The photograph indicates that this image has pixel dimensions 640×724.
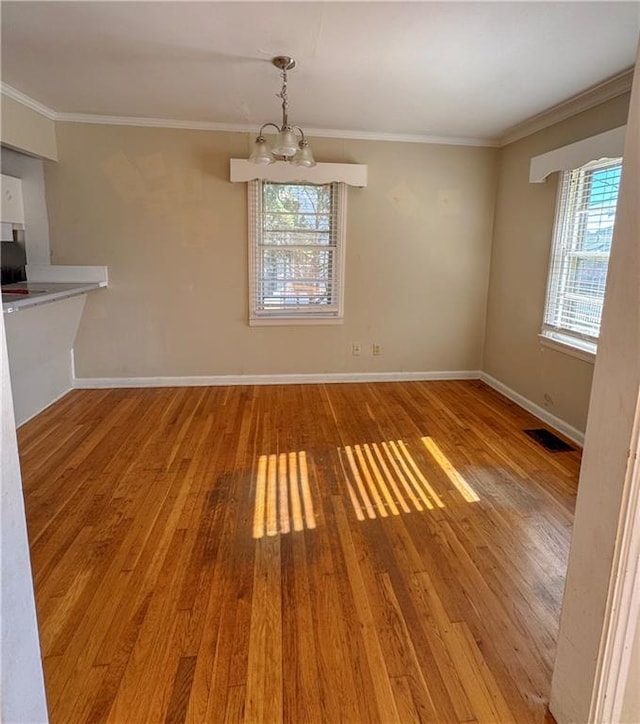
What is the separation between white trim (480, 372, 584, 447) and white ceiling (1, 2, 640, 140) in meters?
2.32

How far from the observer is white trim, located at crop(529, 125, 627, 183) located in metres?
2.85

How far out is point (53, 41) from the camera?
2447mm

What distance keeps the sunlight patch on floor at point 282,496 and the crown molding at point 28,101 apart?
314 cm

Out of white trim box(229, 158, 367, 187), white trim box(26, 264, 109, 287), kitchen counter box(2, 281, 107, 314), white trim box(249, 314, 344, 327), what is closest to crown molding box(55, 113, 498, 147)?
white trim box(229, 158, 367, 187)

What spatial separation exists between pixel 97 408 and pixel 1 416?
10.6 ft

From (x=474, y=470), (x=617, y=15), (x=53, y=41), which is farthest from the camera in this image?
(x=474, y=470)

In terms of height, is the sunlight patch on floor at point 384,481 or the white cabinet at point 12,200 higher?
the white cabinet at point 12,200

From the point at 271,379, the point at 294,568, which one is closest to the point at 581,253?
the point at 271,379

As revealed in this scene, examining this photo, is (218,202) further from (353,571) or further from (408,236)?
(353,571)

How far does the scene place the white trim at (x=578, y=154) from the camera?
285cm

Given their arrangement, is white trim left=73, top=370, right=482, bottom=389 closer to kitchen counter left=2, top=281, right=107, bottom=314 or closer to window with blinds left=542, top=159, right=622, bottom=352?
kitchen counter left=2, top=281, right=107, bottom=314

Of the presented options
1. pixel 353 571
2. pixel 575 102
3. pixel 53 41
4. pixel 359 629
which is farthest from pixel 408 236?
pixel 359 629

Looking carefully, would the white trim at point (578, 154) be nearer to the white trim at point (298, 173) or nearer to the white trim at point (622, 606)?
the white trim at point (298, 173)

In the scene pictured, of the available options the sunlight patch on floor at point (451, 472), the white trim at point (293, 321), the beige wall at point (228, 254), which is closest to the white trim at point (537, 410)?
the beige wall at point (228, 254)
